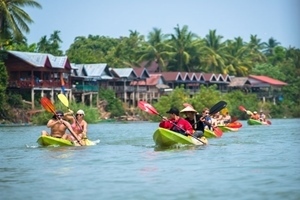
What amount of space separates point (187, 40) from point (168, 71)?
216 inches

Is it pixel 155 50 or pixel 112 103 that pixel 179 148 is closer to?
pixel 112 103

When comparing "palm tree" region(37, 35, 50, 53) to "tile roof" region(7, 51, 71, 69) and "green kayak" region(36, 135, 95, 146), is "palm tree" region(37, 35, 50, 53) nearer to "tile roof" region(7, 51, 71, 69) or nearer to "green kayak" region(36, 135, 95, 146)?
"tile roof" region(7, 51, 71, 69)

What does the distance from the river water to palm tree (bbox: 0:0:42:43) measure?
23.3m

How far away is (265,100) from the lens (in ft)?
221

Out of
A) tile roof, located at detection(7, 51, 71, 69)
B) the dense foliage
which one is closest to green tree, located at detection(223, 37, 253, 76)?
the dense foliage

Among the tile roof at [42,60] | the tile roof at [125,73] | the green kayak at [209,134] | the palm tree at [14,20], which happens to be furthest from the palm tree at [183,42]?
the green kayak at [209,134]

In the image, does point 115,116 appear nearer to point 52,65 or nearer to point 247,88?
point 52,65

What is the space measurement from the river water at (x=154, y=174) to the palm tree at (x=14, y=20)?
919 inches

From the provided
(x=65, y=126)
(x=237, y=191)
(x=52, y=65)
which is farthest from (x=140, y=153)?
(x=52, y=65)

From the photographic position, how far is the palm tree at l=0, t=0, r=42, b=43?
3826 centimetres

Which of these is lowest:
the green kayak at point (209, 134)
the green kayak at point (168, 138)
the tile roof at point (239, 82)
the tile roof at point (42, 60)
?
the green kayak at point (209, 134)

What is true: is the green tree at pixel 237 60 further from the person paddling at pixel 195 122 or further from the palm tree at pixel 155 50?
the person paddling at pixel 195 122

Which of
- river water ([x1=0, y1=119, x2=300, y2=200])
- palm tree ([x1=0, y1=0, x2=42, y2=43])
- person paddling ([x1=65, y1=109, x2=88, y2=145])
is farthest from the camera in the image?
palm tree ([x1=0, y1=0, x2=42, y2=43])

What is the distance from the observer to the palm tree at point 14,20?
126 feet
